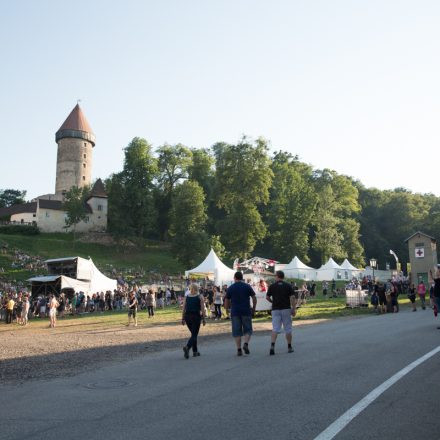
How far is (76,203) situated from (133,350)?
62.5 metres

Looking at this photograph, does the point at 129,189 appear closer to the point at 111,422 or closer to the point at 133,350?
the point at 133,350

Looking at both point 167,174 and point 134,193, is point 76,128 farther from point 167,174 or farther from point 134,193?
point 134,193

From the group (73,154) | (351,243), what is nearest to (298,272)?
(351,243)

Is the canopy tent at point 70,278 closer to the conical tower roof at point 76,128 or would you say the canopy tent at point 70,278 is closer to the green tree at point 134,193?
the green tree at point 134,193

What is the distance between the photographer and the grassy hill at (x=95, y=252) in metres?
61.2

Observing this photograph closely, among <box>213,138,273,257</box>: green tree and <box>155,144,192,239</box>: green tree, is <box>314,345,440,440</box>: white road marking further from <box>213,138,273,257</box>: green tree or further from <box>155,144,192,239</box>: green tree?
<box>155,144,192,239</box>: green tree

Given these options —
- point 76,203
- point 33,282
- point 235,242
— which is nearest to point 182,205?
point 235,242

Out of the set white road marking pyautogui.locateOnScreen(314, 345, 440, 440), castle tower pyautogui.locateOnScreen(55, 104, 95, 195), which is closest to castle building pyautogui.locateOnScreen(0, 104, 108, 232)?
castle tower pyautogui.locateOnScreen(55, 104, 95, 195)

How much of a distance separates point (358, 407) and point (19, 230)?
3154 inches

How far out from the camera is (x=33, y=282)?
35.0 m

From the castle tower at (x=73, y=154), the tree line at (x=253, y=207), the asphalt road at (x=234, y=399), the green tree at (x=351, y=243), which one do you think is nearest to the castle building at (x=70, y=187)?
the castle tower at (x=73, y=154)

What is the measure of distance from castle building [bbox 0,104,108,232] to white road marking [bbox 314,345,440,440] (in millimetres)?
80504

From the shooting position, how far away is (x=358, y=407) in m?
5.37

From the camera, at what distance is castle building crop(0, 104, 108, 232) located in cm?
8331
